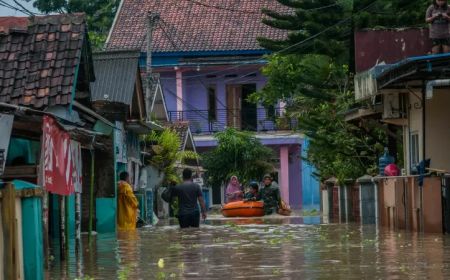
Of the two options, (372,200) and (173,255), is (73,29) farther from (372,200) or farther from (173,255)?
(372,200)

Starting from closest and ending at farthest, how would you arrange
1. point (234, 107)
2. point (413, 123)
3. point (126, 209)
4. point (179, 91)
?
point (413, 123), point (126, 209), point (179, 91), point (234, 107)

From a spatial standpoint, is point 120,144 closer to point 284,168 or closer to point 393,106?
point 393,106

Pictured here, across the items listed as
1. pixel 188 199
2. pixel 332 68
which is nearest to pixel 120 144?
pixel 188 199

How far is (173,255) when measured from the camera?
17.2 meters

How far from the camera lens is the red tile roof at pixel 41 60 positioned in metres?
19.4

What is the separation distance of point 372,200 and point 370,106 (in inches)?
93.6

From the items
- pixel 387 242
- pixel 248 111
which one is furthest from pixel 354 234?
pixel 248 111

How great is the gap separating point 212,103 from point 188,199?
97.5 ft

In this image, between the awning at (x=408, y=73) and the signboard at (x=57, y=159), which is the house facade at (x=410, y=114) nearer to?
the awning at (x=408, y=73)

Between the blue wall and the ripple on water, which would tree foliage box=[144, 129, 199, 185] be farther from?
the blue wall

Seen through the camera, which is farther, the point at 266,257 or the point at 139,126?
the point at 139,126

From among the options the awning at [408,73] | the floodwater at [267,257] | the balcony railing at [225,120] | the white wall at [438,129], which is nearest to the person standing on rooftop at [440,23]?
the white wall at [438,129]

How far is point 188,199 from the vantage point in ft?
89.2

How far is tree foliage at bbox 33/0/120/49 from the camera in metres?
→ 62.0
